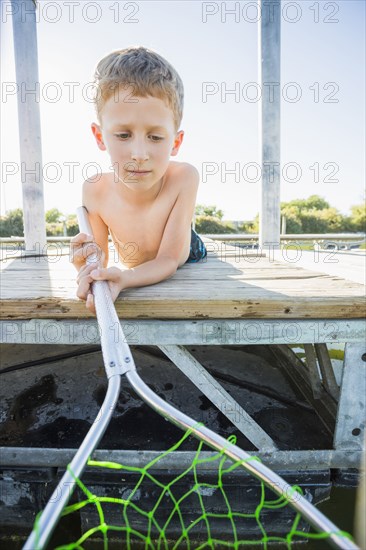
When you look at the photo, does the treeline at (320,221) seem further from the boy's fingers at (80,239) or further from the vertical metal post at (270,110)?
the boy's fingers at (80,239)

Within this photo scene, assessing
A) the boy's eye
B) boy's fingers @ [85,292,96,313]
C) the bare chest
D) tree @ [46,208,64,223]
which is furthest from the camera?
tree @ [46,208,64,223]

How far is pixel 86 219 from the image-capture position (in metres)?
1.59

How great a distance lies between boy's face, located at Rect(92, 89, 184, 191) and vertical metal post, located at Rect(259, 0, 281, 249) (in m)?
3.18

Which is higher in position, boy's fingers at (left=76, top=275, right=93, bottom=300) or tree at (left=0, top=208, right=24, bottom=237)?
tree at (left=0, top=208, right=24, bottom=237)

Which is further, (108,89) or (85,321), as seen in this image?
(108,89)

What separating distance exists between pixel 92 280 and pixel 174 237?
52cm

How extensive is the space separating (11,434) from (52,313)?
64 cm

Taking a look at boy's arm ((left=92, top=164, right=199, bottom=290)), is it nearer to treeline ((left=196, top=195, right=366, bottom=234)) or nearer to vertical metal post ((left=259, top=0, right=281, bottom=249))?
vertical metal post ((left=259, top=0, right=281, bottom=249))

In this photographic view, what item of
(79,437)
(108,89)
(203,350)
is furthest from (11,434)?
(108,89)

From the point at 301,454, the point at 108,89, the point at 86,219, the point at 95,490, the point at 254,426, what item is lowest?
the point at 95,490

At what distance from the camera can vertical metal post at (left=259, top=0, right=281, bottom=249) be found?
4.07m

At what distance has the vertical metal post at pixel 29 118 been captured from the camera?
385 centimetres

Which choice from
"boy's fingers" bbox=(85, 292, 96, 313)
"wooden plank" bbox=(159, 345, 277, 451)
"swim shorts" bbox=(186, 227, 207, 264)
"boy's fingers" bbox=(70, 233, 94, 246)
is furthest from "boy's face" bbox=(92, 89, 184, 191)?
"swim shorts" bbox=(186, 227, 207, 264)

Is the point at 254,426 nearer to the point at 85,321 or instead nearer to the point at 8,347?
the point at 85,321
